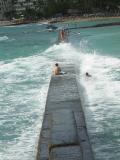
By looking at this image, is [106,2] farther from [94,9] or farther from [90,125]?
[90,125]

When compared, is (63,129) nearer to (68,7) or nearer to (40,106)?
(40,106)

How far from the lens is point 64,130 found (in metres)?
13.3

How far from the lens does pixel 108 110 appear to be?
17406 mm

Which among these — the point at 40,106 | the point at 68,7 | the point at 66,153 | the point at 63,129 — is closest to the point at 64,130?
the point at 63,129

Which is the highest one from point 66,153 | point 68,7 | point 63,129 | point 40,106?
point 66,153

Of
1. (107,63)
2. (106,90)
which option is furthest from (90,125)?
(107,63)

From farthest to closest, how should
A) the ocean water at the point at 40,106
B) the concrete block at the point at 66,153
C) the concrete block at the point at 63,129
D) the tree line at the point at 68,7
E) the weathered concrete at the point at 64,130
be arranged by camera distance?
the tree line at the point at 68,7 → the ocean water at the point at 40,106 → the concrete block at the point at 63,129 → the weathered concrete at the point at 64,130 → the concrete block at the point at 66,153

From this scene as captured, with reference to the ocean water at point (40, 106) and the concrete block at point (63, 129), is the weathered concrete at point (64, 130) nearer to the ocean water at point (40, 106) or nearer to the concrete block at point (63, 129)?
→ the concrete block at point (63, 129)

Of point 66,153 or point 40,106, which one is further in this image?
point 40,106

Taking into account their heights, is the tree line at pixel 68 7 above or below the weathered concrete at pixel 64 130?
below

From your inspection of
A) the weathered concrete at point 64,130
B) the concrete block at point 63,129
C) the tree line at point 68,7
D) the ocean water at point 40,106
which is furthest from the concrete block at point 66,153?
the tree line at point 68,7

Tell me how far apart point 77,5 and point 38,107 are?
137867mm

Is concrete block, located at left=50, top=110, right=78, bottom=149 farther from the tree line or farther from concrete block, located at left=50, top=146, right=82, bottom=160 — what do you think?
the tree line

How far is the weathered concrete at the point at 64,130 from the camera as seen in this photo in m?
11.4
